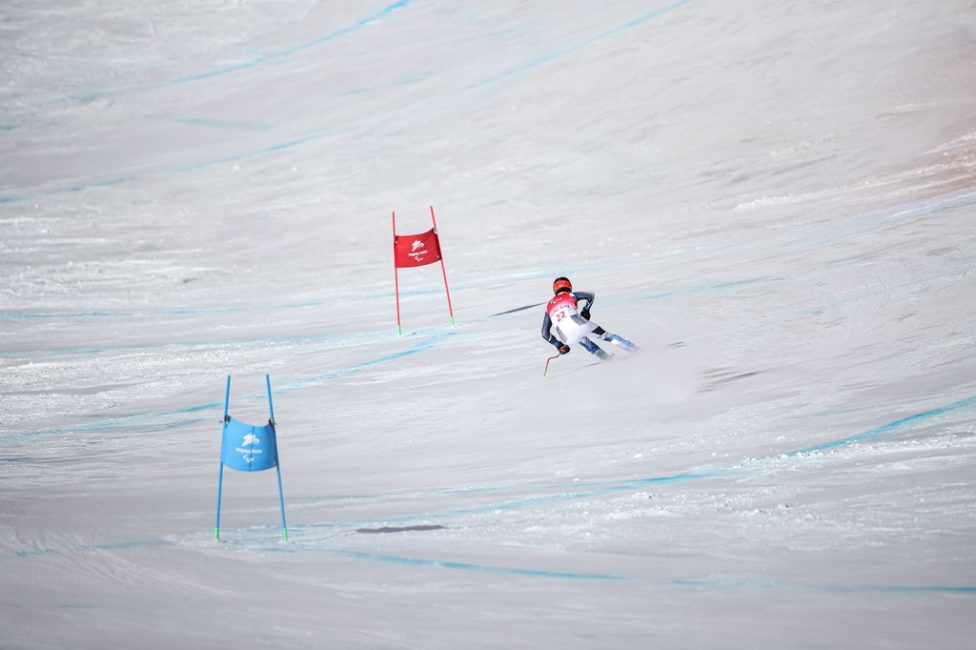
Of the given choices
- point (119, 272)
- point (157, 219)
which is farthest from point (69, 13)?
point (119, 272)

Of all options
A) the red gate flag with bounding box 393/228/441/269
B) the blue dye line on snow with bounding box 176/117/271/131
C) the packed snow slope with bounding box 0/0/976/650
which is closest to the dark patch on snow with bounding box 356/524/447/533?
the packed snow slope with bounding box 0/0/976/650

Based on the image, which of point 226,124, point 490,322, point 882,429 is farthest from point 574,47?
point 882,429

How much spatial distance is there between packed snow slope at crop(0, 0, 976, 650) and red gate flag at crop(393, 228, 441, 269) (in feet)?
2.48

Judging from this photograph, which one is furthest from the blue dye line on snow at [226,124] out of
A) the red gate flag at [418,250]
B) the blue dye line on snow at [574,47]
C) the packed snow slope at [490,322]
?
the red gate flag at [418,250]

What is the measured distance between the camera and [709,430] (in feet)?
21.2

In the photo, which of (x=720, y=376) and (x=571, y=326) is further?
(x=571, y=326)

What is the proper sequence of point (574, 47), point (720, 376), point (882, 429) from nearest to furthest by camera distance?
point (882, 429), point (720, 376), point (574, 47)

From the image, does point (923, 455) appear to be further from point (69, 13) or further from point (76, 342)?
point (69, 13)

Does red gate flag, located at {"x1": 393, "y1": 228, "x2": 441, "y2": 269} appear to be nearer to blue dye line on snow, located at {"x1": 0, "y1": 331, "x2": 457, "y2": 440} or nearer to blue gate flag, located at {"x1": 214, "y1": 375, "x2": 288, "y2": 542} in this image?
blue dye line on snow, located at {"x1": 0, "y1": 331, "x2": 457, "y2": 440}

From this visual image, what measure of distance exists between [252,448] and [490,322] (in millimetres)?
5787

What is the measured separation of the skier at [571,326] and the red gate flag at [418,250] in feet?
8.37

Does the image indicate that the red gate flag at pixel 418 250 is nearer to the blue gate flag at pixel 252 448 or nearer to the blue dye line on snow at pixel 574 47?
the blue gate flag at pixel 252 448

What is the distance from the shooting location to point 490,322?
436 inches

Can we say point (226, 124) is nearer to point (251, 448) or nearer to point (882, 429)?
point (251, 448)
